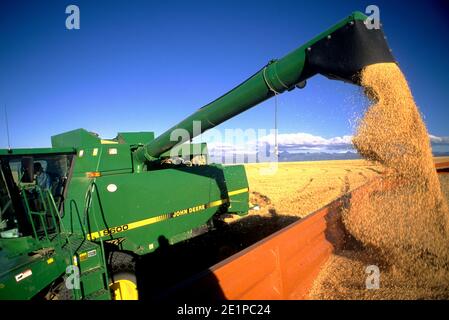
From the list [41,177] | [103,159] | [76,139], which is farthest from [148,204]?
[76,139]

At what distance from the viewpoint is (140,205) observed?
169 inches

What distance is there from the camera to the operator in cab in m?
3.67

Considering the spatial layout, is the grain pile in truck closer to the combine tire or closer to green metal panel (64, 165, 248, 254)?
the combine tire

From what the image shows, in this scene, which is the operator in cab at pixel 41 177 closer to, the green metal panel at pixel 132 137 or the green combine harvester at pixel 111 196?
the green combine harvester at pixel 111 196

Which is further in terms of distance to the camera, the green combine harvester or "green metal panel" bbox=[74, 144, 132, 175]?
"green metal panel" bbox=[74, 144, 132, 175]

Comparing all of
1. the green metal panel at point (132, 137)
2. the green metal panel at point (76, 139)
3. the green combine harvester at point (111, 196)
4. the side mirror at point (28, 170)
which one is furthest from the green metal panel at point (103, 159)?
the side mirror at point (28, 170)

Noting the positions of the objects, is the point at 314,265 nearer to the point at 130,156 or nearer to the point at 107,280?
the point at 107,280

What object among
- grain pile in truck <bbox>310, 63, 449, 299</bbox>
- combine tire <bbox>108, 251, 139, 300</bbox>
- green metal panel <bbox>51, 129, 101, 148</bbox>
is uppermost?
green metal panel <bbox>51, 129, 101, 148</bbox>

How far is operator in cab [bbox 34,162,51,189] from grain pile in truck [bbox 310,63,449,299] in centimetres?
378

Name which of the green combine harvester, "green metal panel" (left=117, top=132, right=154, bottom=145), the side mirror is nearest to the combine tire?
the green combine harvester

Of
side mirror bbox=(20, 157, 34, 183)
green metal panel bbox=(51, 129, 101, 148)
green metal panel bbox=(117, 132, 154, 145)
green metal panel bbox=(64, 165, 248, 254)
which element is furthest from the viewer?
green metal panel bbox=(117, 132, 154, 145)
